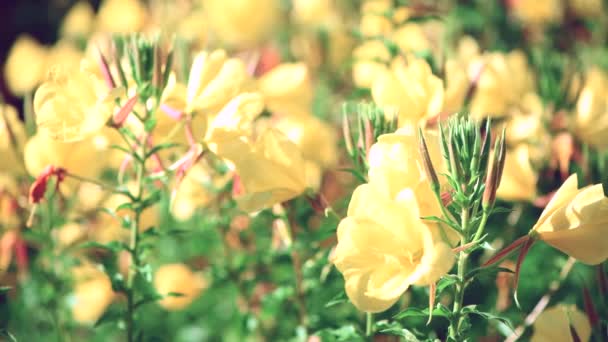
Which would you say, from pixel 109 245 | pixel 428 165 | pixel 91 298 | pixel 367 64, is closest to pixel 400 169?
pixel 428 165

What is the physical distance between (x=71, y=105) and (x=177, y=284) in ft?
3.18

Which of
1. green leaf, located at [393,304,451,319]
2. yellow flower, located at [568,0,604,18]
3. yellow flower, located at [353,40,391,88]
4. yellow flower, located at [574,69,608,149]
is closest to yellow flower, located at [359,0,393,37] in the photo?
yellow flower, located at [353,40,391,88]

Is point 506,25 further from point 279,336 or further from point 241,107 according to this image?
point 241,107

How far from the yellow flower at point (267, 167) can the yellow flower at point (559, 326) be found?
1.61 feet

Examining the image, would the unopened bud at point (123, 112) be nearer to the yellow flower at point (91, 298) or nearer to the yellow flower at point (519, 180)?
the yellow flower at point (519, 180)

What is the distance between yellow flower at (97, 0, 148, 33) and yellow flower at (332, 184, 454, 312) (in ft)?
8.56

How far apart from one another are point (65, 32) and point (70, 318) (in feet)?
7.68

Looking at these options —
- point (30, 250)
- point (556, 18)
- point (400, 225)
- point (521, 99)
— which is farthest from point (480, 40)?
point (400, 225)

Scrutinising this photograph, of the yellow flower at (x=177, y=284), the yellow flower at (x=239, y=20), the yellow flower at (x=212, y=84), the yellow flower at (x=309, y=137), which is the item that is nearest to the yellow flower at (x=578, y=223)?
the yellow flower at (x=212, y=84)

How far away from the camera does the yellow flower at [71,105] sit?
3.87ft

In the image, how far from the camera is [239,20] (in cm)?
333

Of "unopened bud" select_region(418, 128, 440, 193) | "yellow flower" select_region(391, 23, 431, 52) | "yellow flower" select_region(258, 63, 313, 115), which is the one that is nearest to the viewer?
"unopened bud" select_region(418, 128, 440, 193)

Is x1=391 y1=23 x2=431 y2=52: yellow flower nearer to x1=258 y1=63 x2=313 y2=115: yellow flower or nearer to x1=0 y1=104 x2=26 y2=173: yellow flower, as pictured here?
x1=258 y1=63 x2=313 y2=115: yellow flower

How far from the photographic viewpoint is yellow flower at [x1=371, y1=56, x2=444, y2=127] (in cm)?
132
